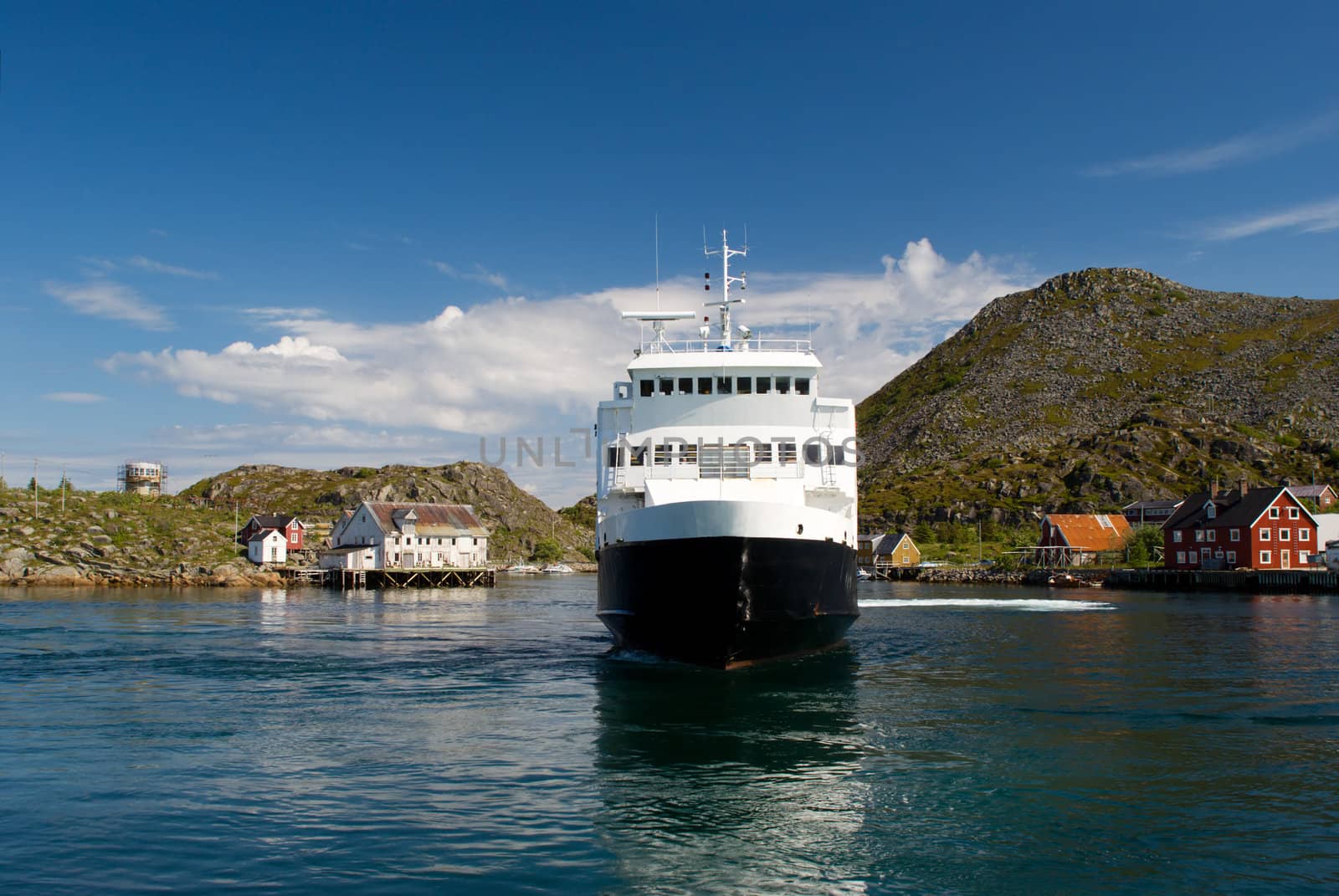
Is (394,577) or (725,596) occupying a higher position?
(725,596)

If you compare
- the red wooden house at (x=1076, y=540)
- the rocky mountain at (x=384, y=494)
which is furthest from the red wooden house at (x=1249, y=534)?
the rocky mountain at (x=384, y=494)

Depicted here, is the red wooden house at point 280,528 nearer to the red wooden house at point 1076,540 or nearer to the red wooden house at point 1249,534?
the red wooden house at point 1076,540

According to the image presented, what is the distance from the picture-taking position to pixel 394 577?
102m

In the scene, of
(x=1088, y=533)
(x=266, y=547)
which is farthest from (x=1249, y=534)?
(x=266, y=547)

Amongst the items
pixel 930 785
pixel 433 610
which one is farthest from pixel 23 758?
pixel 433 610

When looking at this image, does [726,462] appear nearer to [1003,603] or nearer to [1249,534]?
[1003,603]

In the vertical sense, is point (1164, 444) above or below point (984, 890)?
above

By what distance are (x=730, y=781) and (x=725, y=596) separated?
7520mm

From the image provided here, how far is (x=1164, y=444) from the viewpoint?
169 meters

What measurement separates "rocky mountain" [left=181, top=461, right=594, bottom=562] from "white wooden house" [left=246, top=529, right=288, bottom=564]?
58.0m

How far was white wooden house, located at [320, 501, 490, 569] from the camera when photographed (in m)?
104

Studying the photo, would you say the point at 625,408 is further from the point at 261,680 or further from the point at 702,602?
the point at 261,680

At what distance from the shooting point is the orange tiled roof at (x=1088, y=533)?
114 metres

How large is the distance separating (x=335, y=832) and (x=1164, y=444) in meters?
182
